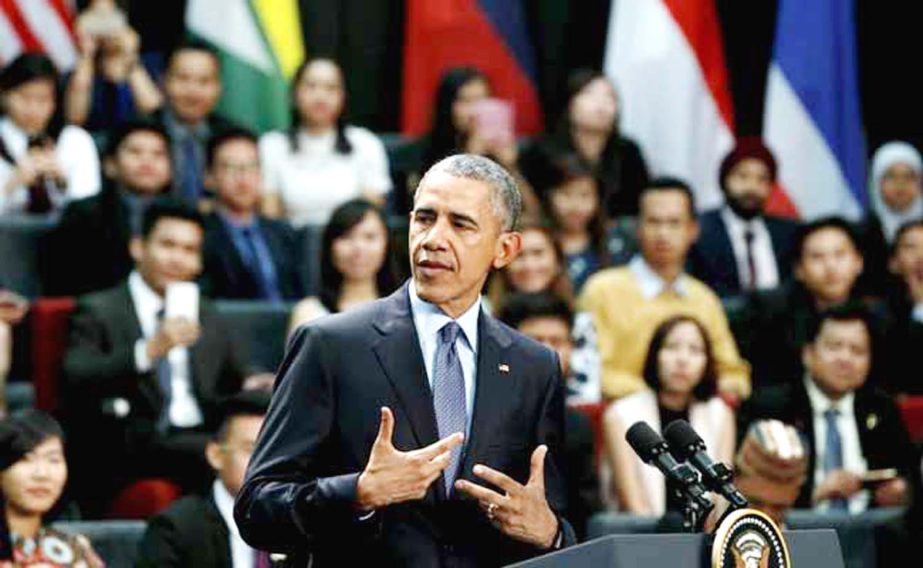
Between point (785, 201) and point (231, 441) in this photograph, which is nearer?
point (231, 441)

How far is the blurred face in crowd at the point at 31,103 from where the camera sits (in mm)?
9016

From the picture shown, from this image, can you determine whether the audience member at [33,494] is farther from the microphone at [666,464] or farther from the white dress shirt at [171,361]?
the microphone at [666,464]

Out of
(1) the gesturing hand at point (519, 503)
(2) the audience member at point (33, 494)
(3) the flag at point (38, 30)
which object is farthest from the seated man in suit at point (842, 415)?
(1) the gesturing hand at point (519, 503)

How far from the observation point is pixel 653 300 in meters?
8.80

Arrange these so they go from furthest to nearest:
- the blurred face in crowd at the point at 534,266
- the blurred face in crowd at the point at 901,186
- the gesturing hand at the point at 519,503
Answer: the blurred face in crowd at the point at 901,186
the blurred face in crowd at the point at 534,266
the gesturing hand at the point at 519,503

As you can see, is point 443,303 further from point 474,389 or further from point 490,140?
point 490,140

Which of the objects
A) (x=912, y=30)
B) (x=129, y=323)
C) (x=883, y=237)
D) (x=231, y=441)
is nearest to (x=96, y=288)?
(x=129, y=323)

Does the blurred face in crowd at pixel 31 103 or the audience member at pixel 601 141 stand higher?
the blurred face in crowd at pixel 31 103

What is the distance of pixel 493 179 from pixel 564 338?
151 inches

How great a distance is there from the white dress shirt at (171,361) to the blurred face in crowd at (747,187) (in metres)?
2.53

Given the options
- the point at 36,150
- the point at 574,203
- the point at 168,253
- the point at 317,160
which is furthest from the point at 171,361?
the point at 574,203

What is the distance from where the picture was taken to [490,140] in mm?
9469

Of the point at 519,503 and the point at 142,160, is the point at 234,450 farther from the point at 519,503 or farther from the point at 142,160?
the point at 519,503

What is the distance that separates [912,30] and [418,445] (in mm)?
7152
